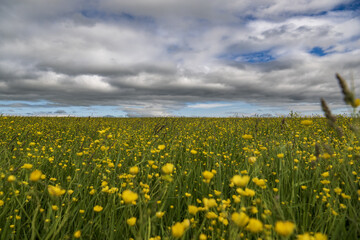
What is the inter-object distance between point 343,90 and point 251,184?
155 cm

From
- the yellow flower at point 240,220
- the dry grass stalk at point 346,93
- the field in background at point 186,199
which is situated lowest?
the field in background at point 186,199

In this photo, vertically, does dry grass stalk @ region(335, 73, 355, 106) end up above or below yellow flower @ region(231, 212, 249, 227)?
above

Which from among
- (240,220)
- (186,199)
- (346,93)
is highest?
(346,93)

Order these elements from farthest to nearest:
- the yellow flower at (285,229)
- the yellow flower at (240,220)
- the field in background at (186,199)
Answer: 1. the field in background at (186,199)
2. the yellow flower at (240,220)
3. the yellow flower at (285,229)

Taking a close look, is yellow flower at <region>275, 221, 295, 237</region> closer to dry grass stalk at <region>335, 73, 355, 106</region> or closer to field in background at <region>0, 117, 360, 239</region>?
field in background at <region>0, 117, 360, 239</region>

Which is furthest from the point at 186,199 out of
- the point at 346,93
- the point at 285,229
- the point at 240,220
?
the point at 346,93

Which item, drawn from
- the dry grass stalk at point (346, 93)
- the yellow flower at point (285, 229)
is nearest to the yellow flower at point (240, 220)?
the yellow flower at point (285, 229)

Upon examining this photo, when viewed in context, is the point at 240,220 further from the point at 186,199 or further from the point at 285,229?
the point at 186,199

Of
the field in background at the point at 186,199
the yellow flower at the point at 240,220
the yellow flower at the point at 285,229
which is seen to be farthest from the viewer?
the field in background at the point at 186,199

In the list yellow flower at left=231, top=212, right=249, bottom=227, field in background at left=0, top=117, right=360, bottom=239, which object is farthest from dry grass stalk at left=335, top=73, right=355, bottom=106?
yellow flower at left=231, top=212, right=249, bottom=227

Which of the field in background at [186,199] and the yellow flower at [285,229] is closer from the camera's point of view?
the yellow flower at [285,229]

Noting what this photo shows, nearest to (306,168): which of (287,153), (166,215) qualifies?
(287,153)

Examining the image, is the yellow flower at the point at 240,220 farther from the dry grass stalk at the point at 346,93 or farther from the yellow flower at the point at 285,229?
the dry grass stalk at the point at 346,93

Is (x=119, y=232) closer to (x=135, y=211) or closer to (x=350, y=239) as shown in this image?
(x=135, y=211)
